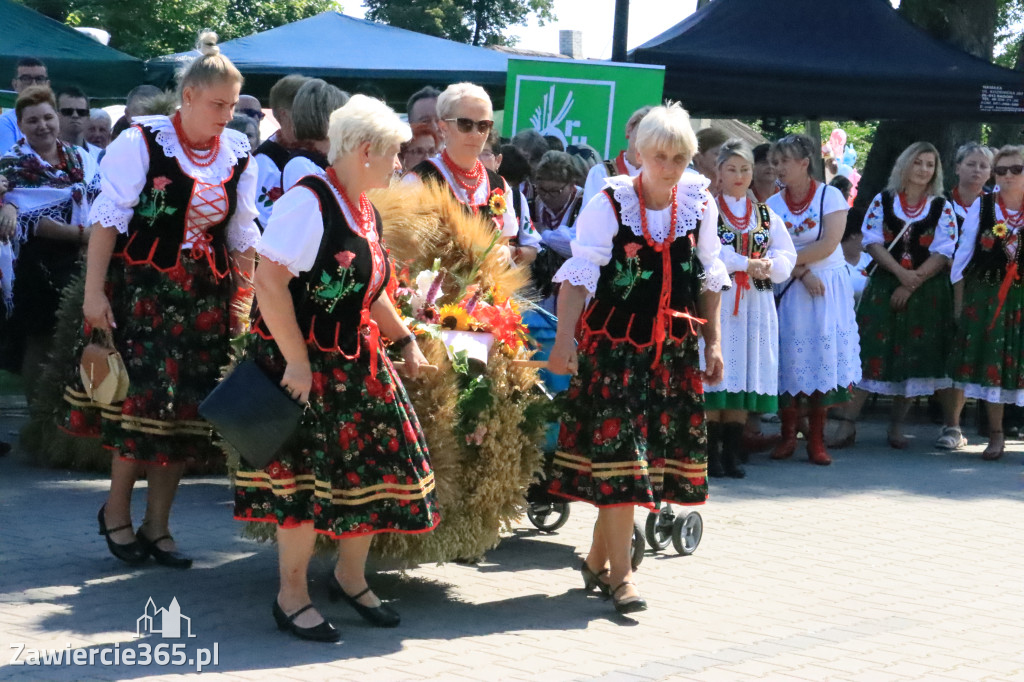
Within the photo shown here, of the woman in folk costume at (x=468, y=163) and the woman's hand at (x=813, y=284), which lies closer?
the woman in folk costume at (x=468, y=163)

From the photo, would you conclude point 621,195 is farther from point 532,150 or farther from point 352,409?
point 532,150

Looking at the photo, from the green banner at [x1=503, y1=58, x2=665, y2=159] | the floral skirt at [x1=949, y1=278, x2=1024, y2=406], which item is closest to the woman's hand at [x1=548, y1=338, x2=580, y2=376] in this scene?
the green banner at [x1=503, y1=58, x2=665, y2=159]

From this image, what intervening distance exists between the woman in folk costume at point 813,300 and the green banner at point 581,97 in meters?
1.24

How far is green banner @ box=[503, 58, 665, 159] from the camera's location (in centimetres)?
974

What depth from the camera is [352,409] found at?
478cm

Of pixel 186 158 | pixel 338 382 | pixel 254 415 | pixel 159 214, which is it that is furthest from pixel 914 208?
pixel 254 415

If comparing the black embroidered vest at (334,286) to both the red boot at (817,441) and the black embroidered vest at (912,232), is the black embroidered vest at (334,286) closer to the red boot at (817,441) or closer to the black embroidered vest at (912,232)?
the red boot at (817,441)

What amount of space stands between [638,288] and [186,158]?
1.86 metres

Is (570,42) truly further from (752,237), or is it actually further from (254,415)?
(254,415)

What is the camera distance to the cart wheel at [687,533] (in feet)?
20.9

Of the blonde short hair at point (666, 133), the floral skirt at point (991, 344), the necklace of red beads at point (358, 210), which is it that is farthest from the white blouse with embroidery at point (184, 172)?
the floral skirt at point (991, 344)

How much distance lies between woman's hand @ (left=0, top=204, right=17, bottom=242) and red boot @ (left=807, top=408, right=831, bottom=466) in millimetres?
5131

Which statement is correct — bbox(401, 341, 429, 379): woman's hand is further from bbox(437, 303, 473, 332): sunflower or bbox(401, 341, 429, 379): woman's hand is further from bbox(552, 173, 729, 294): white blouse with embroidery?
bbox(552, 173, 729, 294): white blouse with embroidery

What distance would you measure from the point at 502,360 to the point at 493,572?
1.11 meters
